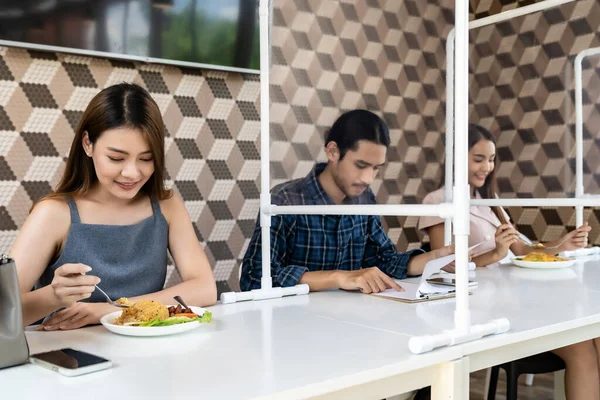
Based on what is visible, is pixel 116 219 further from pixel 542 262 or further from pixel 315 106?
pixel 542 262

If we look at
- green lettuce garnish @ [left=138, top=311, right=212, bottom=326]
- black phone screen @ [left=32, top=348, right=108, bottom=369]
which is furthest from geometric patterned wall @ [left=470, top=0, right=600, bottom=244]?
black phone screen @ [left=32, top=348, right=108, bottom=369]

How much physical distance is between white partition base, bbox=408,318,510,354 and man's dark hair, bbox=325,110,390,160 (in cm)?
48

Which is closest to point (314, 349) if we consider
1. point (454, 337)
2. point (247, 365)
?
point (247, 365)

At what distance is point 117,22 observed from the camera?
2549mm

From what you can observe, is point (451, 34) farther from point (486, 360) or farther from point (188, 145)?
point (188, 145)

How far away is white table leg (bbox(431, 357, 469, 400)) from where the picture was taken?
3.38 ft

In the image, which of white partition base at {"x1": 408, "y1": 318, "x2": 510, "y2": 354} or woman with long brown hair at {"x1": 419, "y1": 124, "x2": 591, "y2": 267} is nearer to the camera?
white partition base at {"x1": 408, "y1": 318, "x2": 510, "y2": 354}

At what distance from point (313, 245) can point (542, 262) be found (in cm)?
79

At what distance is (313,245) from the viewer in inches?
74.7

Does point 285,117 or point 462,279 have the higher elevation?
point 285,117

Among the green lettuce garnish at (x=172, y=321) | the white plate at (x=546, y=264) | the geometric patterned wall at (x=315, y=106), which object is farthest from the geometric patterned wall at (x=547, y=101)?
the green lettuce garnish at (x=172, y=321)

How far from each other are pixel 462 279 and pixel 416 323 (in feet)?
0.48

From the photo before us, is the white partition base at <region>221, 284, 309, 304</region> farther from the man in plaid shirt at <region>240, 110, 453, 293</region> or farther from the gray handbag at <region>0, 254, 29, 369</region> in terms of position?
the gray handbag at <region>0, 254, 29, 369</region>

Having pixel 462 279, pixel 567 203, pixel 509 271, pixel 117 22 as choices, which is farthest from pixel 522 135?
pixel 117 22
